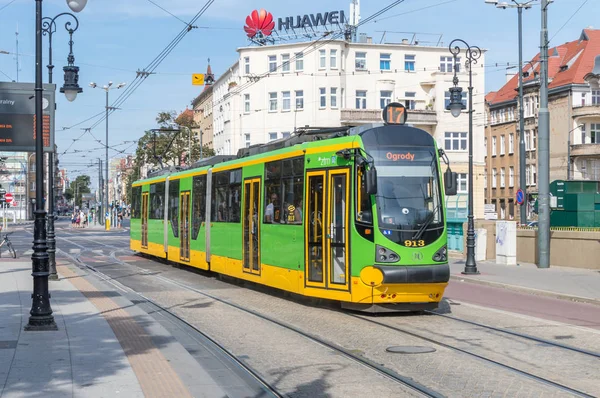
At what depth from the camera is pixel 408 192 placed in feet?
46.9

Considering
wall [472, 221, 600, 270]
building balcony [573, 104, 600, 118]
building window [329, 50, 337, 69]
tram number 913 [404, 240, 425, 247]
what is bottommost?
wall [472, 221, 600, 270]

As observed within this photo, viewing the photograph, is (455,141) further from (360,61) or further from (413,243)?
(413,243)

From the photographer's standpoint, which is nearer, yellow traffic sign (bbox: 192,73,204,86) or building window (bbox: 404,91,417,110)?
yellow traffic sign (bbox: 192,73,204,86)

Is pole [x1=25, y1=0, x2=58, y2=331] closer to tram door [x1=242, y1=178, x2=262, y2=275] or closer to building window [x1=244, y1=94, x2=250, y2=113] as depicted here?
tram door [x1=242, y1=178, x2=262, y2=275]

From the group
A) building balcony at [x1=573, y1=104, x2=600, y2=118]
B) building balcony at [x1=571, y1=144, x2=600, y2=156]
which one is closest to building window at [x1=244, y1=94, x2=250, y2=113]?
building balcony at [x1=571, y1=144, x2=600, y2=156]

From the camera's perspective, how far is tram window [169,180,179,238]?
27.1 m

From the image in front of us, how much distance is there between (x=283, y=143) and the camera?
Result: 17766 millimetres

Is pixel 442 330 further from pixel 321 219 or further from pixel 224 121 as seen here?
pixel 224 121

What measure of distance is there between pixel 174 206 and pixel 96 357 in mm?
17607

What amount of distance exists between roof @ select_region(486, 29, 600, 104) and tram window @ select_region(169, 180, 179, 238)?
52362 millimetres

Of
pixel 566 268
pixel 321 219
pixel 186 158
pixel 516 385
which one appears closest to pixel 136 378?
pixel 516 385

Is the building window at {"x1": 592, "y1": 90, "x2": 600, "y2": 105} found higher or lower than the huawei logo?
lower

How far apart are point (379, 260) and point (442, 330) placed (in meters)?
1.66

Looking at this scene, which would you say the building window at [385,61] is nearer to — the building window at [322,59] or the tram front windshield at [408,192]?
the building window at [322,59]
